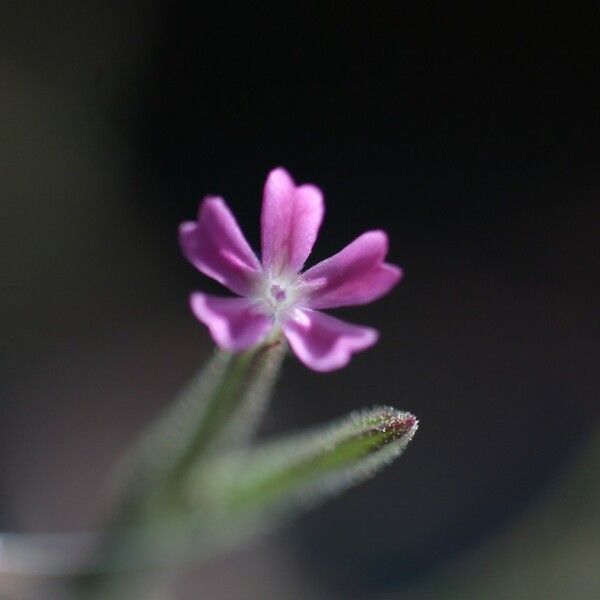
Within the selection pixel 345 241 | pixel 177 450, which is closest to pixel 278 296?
pixel 177 450

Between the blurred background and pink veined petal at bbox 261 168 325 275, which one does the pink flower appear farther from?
the blurred background

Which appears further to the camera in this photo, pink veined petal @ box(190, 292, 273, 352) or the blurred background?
the blurred background

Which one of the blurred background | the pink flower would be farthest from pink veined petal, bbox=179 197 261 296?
the blurred background

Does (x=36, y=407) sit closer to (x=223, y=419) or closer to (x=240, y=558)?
(x=240, y=558)

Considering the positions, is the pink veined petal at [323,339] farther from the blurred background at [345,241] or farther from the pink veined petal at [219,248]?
the blurred background at [345,241]

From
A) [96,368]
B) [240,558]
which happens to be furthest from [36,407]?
[240,558]

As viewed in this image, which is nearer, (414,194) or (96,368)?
(96,368)
